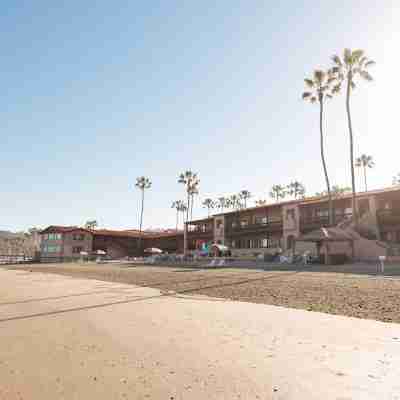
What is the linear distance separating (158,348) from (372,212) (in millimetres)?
32946

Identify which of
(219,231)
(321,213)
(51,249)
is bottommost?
(51,249)

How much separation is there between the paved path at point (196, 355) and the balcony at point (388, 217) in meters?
27.3

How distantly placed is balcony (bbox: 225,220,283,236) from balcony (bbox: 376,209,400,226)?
1290cm

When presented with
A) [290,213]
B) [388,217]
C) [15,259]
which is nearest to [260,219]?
[290,213]

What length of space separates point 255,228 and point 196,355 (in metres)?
42.7

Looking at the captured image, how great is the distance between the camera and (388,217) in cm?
3272

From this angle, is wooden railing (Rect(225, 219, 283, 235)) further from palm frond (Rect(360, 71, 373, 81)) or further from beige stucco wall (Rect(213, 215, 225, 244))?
palm frond (Rect(360, 71, 373, 81))

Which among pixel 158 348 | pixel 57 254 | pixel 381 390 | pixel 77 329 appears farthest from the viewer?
pixel 57 254

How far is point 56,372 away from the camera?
5.02m

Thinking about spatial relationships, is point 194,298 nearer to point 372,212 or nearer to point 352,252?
point 352,252

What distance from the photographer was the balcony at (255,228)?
147ft

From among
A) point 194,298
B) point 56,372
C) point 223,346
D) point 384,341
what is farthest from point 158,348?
point 194,298

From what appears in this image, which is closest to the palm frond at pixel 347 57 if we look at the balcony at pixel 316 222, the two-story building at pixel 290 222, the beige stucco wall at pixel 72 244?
the two-story building at pixel 290 222

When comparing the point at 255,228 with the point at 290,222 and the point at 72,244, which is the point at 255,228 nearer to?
the point at 290,222
